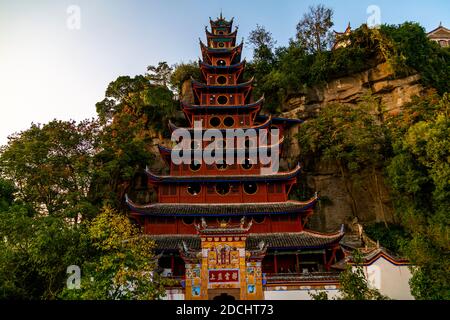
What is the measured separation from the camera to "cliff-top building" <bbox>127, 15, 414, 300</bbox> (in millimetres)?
16016

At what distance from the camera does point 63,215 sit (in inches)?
805

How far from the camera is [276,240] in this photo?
802 inches

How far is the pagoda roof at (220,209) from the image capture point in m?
21.2

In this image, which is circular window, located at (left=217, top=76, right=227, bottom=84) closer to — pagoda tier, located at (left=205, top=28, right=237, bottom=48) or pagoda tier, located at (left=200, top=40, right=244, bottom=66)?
pagoda tier, located at (left=200, top=40, right=244, bottom=66)

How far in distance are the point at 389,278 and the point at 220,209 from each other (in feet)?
34.4

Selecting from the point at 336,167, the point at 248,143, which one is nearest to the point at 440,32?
the point at 336,167

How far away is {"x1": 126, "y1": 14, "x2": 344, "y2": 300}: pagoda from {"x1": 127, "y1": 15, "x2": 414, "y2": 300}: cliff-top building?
1.9 inches

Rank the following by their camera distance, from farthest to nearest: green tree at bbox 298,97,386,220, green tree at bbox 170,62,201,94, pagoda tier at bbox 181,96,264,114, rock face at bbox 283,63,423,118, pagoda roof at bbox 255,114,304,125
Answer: green tree at bbox 170,62,201,94
rock face at bbox 283,63,423,118
pagoda roof at bbox 255,114,304,125
pagoda tier at bbox 181,96,264,114
green tree at bbox 298,97,386,220

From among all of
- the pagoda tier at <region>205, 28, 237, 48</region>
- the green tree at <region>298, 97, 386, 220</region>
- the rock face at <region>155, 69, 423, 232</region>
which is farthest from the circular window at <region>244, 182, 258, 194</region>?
the pagoda tier at <region>205, 28, 237, 48</region>

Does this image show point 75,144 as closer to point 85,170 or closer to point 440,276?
point 85,170

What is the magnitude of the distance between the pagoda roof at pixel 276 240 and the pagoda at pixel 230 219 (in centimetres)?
6

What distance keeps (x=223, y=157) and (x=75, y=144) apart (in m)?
10.5

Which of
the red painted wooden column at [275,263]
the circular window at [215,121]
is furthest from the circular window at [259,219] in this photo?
the circular window at [215,121]
